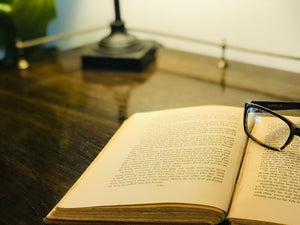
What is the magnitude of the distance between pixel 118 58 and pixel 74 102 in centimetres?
24

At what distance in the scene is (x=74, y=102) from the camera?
88 cm

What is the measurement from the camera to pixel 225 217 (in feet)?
1.53

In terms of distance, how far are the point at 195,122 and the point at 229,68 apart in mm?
423

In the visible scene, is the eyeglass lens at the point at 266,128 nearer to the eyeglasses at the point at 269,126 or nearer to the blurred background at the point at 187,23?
the eyeglasses at the point at 269,126

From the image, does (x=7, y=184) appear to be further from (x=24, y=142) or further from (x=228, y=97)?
(x=228, y=97)

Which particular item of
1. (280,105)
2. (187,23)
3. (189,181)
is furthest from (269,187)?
(187,23)

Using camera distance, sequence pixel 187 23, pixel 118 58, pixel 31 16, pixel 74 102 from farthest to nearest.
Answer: pixel 31 16 → pixel 187 23 → pixel 118 58 → pixel 74 102

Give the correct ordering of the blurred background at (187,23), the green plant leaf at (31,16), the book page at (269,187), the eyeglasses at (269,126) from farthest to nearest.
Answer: the green plant leaf at (31,16)
the blurred background at (187,23)
the eyeglasses at (269,126)
the book page at (269,187)

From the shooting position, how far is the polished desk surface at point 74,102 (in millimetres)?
598

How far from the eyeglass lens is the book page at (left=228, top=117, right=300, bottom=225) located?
0.06ft

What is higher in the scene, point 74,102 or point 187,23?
point 187,23

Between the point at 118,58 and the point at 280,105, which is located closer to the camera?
the point at 280,105

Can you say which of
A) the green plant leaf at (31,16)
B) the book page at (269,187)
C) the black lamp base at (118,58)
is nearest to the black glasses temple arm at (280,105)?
the book page at (269,187)

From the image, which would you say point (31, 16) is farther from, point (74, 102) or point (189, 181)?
point (189, 181)
